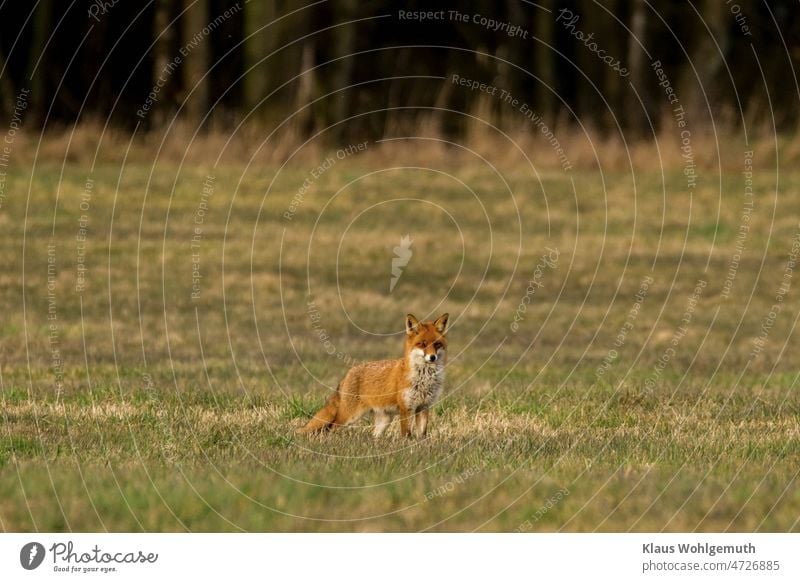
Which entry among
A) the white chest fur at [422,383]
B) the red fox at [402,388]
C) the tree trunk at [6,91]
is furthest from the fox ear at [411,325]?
the tree trunk at [6,91]

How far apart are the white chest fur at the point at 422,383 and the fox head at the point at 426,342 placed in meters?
0.05

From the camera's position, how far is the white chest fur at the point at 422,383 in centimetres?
1124

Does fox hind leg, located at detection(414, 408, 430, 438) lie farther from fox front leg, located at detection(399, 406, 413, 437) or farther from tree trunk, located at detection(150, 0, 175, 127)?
tree trunk, located at detection(150, 0, 175, 127)

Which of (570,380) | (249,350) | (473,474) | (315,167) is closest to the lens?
(473,474)

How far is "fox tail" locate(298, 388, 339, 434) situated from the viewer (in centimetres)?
1158

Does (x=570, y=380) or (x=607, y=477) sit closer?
(x=607, y=477)

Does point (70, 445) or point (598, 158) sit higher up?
point (598, 158)

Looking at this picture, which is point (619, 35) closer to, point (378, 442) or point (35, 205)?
point (35, 205)

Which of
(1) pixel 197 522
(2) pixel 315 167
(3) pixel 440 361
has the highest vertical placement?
→ (2) pixel 315 167

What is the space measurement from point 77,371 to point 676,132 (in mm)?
16862

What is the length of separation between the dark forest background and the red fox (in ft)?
59.1

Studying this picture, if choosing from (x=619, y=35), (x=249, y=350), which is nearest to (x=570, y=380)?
(x=249, y=350)

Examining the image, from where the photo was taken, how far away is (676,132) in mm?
30656
